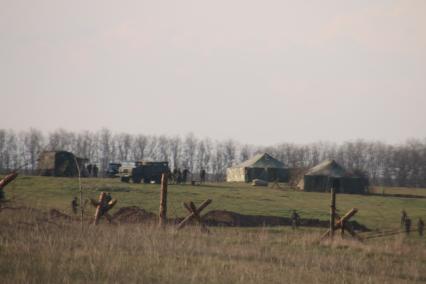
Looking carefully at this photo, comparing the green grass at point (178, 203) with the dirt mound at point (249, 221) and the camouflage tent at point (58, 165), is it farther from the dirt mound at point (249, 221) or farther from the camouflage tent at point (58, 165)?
the camouflage tent at point (58, 165)

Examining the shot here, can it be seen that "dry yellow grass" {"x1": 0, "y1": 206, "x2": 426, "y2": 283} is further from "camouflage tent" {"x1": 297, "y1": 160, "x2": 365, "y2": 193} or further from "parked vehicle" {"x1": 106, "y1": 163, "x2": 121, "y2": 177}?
"parked vehicle" {"x1": 106, "y1": 163, "x2": 121, "y2": 177}

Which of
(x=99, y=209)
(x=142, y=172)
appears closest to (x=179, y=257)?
(x=99, y=209)

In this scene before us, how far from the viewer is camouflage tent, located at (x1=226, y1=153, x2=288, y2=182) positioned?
7669 cm

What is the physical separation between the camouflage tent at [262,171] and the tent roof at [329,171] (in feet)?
38.5

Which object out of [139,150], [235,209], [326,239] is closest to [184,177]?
[235,209]

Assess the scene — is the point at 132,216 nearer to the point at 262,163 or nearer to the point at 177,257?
the point at 177,257

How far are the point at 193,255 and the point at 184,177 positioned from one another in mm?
44624

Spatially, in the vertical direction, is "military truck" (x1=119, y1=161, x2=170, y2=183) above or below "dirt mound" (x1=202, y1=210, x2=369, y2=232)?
above

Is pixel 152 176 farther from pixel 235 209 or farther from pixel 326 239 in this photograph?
pixel 326 239

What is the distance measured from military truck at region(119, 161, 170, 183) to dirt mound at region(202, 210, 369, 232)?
88.5 ft

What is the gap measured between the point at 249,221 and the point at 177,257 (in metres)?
13.8

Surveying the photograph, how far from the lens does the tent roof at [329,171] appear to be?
62.8 metres

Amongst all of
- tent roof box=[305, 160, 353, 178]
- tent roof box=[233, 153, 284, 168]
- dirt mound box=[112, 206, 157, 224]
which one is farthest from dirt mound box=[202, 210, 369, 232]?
tent roof box=[233, 153, 284, 168]

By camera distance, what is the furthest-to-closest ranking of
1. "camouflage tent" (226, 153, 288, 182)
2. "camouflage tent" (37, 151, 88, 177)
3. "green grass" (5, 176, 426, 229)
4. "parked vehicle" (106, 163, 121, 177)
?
"camouflage tent" (226, 153, 288, 182) → "parked vehicle" (106, 163, 121, 177) → "camouflage tent" (37, 151, 88, 177) → "green grass" (5, 176, 426, 229)
